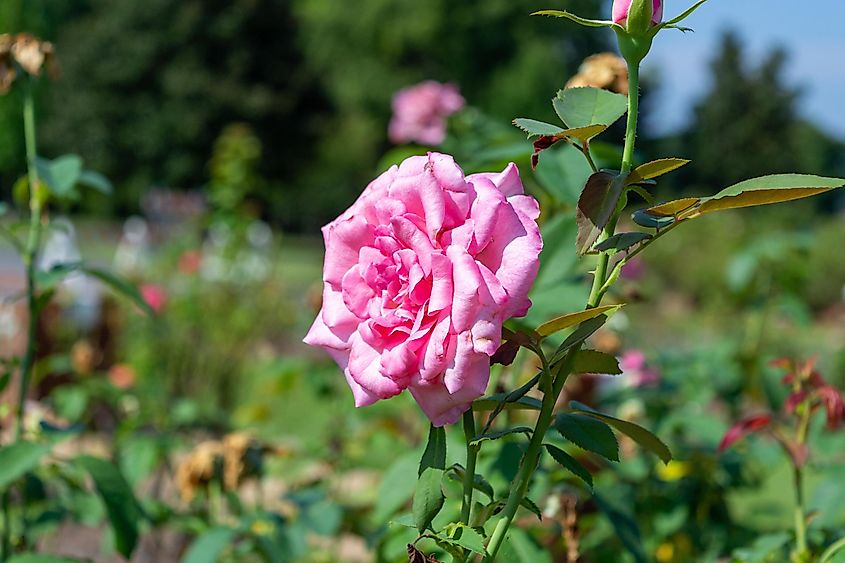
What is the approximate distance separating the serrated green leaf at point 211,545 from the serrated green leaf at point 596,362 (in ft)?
2.31

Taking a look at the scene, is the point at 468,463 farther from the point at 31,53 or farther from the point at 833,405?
the point at 31,53

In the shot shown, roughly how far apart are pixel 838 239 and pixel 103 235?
45.4 feet

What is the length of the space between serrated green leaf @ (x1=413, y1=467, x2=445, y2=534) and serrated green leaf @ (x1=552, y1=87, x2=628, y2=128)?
229 millimetres

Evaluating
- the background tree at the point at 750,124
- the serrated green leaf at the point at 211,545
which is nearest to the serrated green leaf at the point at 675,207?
the serrated green leaf at the point at 211,545

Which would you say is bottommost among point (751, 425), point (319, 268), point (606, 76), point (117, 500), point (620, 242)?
point (319, 268)

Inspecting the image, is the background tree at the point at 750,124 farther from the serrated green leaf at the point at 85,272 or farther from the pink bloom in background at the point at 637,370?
the serrated green leaf at the point at 85,272

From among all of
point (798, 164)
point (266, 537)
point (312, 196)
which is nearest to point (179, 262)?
point (266, 537)

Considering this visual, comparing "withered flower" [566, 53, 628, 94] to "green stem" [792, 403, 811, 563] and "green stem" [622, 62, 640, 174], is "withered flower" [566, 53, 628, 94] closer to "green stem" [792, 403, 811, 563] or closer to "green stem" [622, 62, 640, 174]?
"green stem" [792, 403, 811, 563]

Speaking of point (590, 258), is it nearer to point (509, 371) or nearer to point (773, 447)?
point (509, 371)

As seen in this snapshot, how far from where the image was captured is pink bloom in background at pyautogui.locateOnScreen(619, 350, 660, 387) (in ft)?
6.07

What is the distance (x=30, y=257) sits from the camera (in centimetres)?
119

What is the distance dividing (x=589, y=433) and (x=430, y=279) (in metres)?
0.15

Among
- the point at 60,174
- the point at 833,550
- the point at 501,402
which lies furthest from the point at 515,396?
the point at 60,174

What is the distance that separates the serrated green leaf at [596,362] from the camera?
65cm
